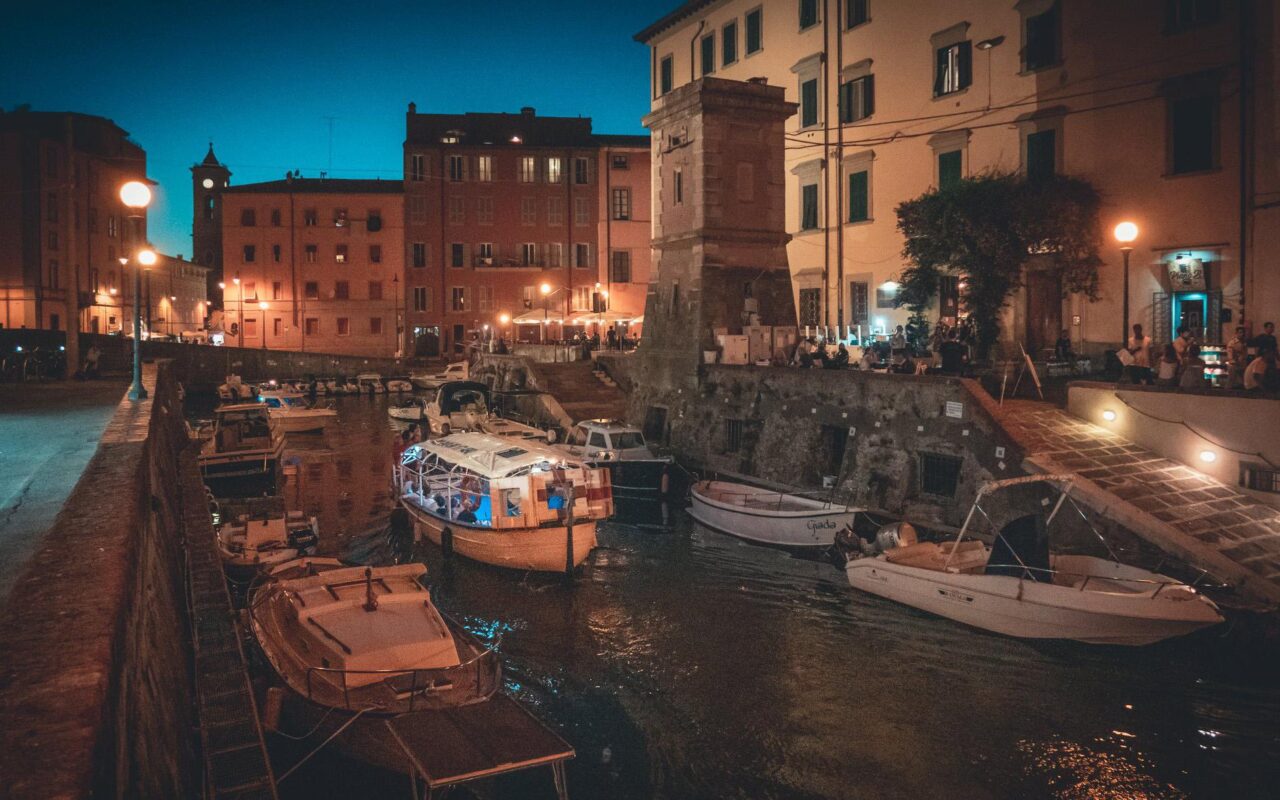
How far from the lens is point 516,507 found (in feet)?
57.8

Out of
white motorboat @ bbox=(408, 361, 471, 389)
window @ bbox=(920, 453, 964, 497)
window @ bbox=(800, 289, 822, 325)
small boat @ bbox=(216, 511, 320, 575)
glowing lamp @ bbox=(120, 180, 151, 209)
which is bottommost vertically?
small boat @ bbox=(216, 511, 320, 575)

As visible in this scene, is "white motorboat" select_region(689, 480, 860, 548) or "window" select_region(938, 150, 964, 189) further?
"window" select_region(938, 150, 964, 189)

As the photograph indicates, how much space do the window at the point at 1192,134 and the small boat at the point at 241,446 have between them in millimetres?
24504

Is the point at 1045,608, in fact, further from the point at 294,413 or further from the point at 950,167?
→ the point at 294,413

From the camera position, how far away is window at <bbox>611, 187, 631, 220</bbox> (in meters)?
58.0

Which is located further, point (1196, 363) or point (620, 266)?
point (620, 266)

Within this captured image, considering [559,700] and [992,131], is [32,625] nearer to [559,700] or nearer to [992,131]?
[559,700]

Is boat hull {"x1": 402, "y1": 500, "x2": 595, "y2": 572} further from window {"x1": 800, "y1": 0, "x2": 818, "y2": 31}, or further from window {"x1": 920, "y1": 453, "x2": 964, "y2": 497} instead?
window {"x1": 800, "y1": 0, "x2": 818, "y2": 31}

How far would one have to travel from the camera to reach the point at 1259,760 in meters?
10.1

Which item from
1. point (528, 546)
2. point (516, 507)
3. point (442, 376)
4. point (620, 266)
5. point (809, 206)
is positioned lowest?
point (528, 546)

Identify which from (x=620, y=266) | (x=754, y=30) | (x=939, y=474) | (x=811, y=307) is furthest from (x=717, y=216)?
(x=620, y=266)

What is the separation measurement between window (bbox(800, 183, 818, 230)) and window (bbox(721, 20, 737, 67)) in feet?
22.0

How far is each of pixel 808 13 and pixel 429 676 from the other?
96.3 ft

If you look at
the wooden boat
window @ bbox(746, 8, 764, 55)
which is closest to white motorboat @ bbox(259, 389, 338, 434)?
the wooden boat
